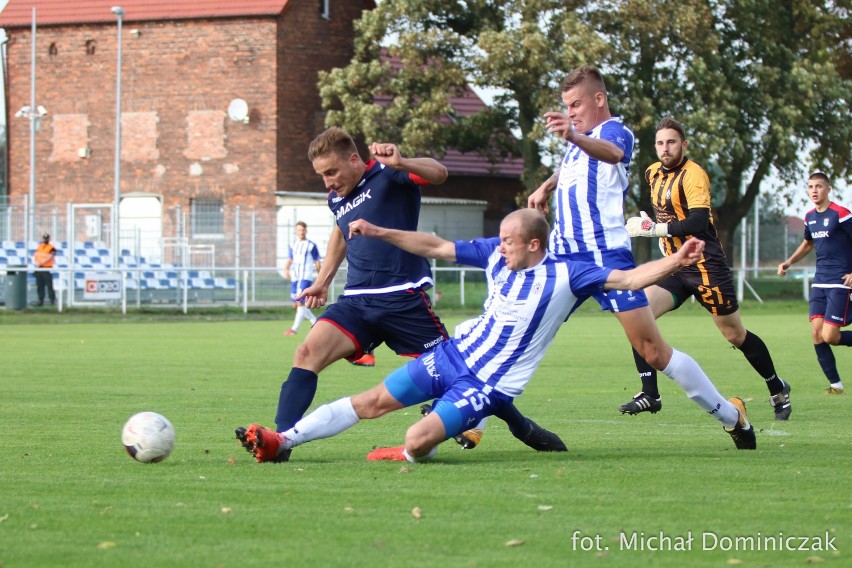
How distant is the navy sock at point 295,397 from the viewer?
765 cm

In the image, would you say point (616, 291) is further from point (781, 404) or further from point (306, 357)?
point (781, 404)

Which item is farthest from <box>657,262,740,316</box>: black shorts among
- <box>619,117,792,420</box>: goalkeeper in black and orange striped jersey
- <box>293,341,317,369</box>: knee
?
<box>293,341,317,369</box>: knee

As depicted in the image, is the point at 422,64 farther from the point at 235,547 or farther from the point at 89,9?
the point at 235,547

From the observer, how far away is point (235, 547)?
494cm

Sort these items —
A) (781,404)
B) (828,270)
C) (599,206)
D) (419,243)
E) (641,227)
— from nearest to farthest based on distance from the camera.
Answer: (419,243)
(599,206)
(641,227)
(781,404)
(828,270)

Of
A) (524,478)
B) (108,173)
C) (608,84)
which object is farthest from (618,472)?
(108,173)

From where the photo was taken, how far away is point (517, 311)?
729 cm

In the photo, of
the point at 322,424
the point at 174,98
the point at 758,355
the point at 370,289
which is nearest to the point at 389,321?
the point at 370,289

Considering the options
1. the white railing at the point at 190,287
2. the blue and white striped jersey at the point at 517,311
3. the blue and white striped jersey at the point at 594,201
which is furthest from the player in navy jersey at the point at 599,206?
the white railing at the point at 190,287

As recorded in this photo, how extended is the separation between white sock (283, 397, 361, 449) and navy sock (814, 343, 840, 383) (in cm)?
640

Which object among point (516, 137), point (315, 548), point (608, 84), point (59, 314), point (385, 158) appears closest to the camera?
point (315, 548)

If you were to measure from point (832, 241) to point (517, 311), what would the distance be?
260 inches

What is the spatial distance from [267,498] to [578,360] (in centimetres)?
1137

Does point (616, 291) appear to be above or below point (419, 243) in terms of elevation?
below
